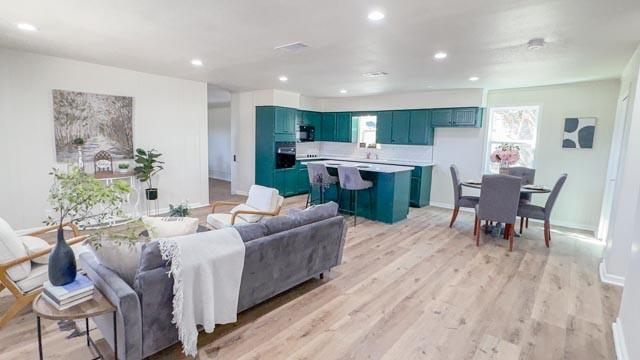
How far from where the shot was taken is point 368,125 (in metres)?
8.04

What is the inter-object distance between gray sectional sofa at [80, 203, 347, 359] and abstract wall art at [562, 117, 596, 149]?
4.79 metres

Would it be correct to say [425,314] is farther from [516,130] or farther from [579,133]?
[516,130]

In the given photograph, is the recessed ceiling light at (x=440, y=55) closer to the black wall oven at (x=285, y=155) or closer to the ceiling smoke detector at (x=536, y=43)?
the ceiling smoke detector at (x=536, y=43)

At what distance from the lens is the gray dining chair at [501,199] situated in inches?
165

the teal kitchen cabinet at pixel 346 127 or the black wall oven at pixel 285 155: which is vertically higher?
the teal kitchen cabinet at pixel 346 127

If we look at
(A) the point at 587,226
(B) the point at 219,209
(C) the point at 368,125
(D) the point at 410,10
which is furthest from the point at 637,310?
(C) the point at 368,125

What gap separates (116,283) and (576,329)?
3407 mm

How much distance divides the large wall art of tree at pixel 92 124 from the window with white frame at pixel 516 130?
22.0 feet

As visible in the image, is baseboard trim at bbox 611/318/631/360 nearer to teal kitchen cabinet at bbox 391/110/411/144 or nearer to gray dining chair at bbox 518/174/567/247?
gray dining chair at bbox 518/174/567/247

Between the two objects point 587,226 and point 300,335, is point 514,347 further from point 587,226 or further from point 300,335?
point 587,226

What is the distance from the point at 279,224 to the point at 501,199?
3.19 metres

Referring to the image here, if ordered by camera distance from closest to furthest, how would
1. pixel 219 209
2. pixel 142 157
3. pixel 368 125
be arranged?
pixel 142 157, pixel 219 209, pixel 368 125

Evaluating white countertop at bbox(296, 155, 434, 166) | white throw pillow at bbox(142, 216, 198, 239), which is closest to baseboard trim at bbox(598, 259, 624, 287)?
white countertop at bbox(296, 155, 434, 166)

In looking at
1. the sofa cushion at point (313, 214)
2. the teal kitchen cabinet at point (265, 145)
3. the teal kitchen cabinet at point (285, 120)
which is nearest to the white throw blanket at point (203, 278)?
the sofa cushion at point (313, 214)
